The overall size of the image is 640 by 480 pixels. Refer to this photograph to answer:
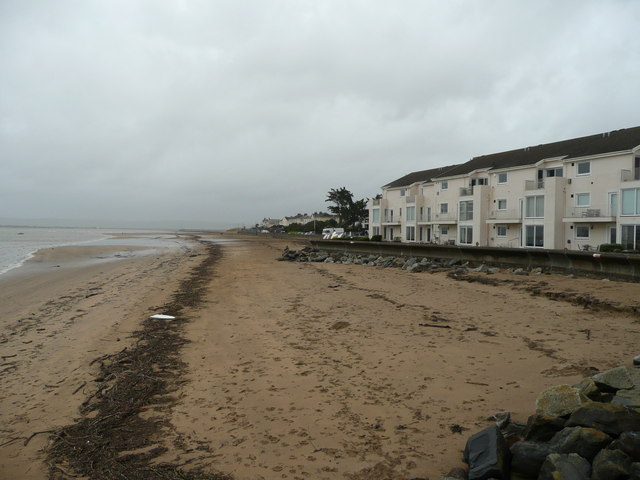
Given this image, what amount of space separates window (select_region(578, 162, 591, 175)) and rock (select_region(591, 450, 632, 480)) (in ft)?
104

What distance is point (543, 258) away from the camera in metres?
20.1

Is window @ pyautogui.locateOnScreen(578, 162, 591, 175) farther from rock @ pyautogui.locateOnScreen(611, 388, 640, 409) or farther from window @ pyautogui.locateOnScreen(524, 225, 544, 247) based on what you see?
rock @ pyautogui.locateOnScreen(611, 388, 640, 409)

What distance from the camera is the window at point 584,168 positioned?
29.2m

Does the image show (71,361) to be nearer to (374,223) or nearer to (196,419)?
(196,419)

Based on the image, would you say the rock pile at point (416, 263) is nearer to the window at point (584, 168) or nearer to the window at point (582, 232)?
the window at point (582, 232)

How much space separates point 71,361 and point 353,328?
5609 millimetres

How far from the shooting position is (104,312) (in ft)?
39.0

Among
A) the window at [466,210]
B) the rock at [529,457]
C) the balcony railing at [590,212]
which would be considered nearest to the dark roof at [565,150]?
the window at [466,210]

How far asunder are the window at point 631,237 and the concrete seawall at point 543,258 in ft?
24.6

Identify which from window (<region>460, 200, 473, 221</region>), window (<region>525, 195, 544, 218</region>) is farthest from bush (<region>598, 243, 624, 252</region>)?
window (<region>460, 200, 473, 221</region>)

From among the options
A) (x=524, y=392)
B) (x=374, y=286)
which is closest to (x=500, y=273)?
(x=374, y=286)

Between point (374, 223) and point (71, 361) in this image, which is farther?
point (374, 223)

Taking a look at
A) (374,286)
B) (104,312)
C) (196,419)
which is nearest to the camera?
(196,419)

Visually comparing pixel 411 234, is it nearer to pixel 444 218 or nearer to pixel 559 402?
pixel 444 218
